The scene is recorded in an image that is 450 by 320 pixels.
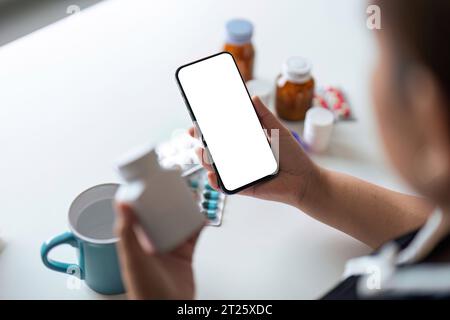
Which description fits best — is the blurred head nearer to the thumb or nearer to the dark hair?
the dark hair

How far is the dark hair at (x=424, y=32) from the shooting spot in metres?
0.39

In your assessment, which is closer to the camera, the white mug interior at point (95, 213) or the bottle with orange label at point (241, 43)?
the white mug interior at point (95, 213)

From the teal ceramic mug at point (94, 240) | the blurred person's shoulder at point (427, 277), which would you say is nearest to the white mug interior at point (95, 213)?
the teal ceramic mug at point (94, 240)

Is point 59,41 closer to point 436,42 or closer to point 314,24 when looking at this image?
point 314,24

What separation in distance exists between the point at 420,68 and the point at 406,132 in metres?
0.05

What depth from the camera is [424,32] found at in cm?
39

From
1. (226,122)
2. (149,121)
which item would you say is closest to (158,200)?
(226,122)

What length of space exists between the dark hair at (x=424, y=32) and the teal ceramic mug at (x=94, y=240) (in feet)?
1.01

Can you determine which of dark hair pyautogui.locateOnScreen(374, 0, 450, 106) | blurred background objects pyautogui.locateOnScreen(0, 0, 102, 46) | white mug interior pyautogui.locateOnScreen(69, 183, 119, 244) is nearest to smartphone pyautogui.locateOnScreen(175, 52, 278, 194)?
white mug interior pyautogui.locateOnScreen(69, 183, 119, 244)

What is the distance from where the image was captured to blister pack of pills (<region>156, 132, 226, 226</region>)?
699mm

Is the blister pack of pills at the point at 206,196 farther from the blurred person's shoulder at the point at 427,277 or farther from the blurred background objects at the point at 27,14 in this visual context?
the blurred background objects at the point at 27,14

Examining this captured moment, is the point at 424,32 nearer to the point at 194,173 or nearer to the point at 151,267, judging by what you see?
the point at 151,267

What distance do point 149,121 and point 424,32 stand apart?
467 millimetres
